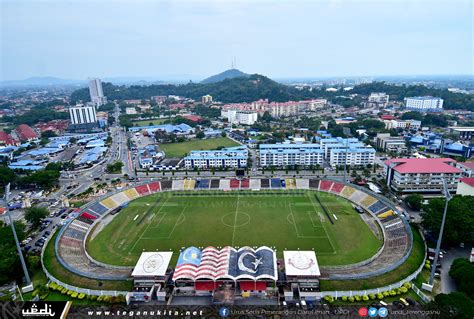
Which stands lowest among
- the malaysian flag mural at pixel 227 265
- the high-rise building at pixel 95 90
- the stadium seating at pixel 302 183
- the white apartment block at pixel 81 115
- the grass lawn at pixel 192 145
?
the grass lawn at pixel 192 145

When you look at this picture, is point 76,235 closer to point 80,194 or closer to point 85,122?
point 80,194

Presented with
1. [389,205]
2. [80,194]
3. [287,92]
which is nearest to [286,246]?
[389,205]

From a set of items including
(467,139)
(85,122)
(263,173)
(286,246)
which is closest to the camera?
(286,246)

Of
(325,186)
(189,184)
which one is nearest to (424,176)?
(325,186)

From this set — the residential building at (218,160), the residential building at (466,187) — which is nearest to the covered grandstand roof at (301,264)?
the residential building at (466,187)

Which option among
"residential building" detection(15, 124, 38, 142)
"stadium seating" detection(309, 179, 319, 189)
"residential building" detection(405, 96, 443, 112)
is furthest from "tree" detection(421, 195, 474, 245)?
"residential building" detection(405, 96, 443, 112)

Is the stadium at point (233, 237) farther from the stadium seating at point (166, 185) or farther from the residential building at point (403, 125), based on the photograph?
the residential building at point (403, 125)
